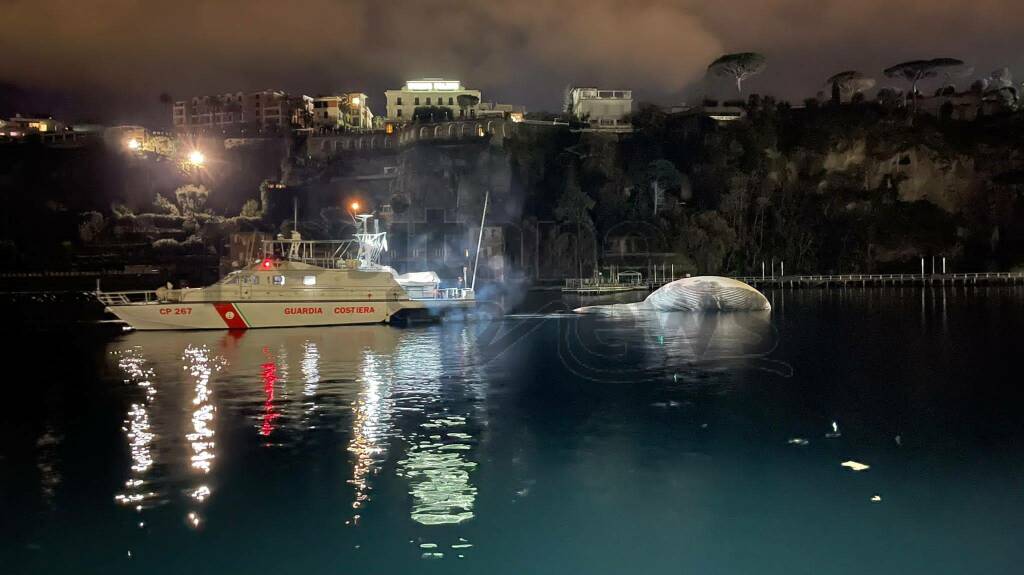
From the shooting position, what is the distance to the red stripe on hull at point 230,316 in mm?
41406

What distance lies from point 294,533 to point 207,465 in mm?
4416

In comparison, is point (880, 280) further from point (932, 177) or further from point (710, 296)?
point (710, 296)

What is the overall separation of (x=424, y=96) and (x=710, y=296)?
83983 millimetres

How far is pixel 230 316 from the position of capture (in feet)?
137

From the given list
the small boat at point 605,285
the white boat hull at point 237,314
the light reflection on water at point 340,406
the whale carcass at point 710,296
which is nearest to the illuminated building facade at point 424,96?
the small boat at point 605,285

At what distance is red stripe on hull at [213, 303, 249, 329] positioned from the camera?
41406mm

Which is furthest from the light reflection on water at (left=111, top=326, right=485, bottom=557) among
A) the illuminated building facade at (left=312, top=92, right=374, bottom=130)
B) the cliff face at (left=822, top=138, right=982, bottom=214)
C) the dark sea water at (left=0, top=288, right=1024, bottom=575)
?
the illuminated building facade at (left=312, top=92, right=374, bottom=130)

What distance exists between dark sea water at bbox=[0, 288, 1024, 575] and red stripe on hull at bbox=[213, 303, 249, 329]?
9732mm

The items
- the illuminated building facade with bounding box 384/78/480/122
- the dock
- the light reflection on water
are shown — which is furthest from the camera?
the illuminated building facade with bounding box 384/78/480/122

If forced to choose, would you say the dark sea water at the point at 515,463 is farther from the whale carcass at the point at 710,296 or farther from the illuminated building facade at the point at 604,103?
the illuminated building facade at the point at 604,103

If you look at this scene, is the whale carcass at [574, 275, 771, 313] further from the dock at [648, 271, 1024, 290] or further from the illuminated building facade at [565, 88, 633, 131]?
the illuminated building facade at [565, 88, 633, 131]

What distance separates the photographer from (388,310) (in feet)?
145

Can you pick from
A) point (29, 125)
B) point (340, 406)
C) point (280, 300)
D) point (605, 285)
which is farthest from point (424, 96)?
point (340, 406)

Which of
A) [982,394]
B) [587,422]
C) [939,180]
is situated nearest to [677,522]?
[587,422]
